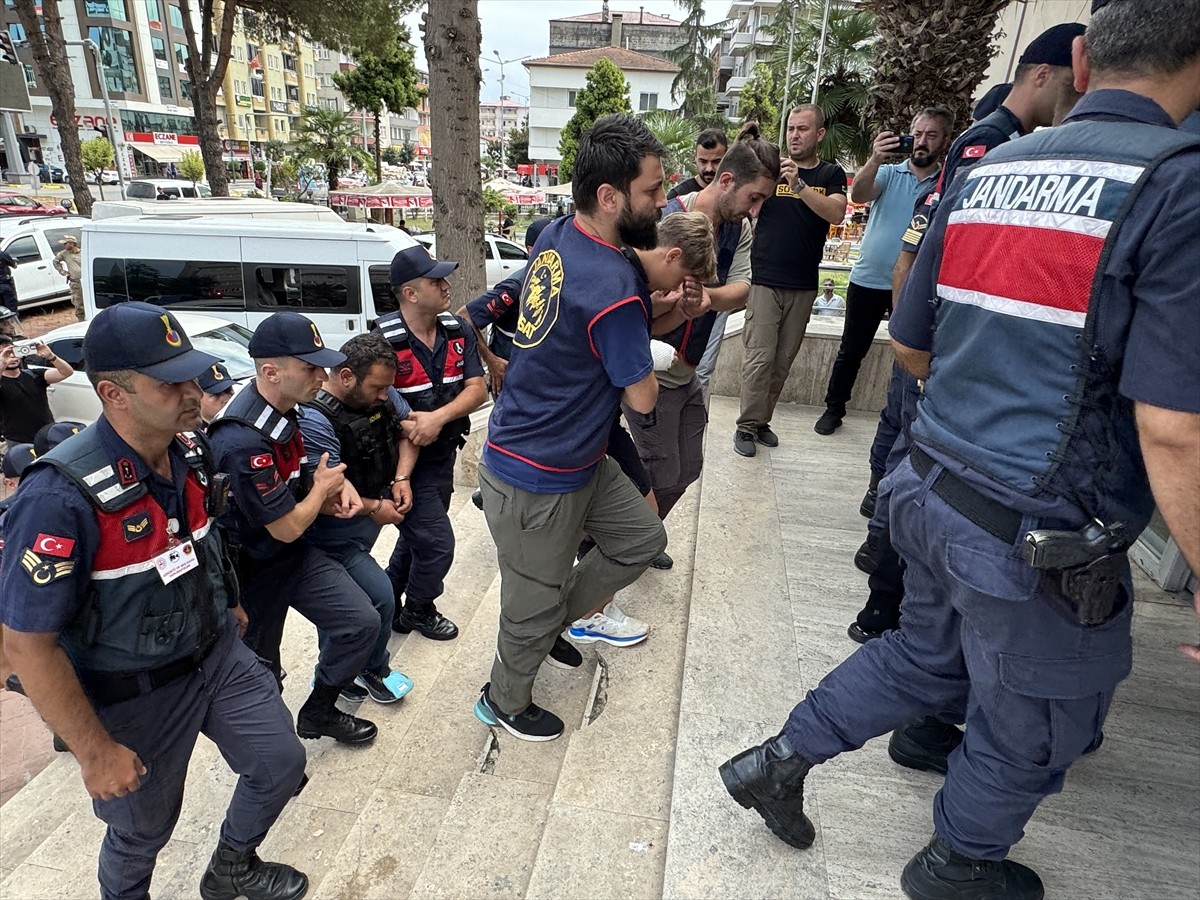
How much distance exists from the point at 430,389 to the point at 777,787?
2.35 metres

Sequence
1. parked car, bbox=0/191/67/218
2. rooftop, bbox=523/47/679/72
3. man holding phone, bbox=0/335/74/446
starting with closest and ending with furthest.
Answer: man holding phone, bbox=0/335/74/446
parked car, bbox=0/191/67/218
rooftop, bbox=523/47/679/72

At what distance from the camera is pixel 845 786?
2.20 metres

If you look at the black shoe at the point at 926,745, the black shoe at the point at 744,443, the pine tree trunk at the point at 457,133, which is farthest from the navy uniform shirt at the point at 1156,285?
the pine tree trunk at the point at 457,133

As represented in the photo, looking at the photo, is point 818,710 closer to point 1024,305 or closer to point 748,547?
point 1024,305

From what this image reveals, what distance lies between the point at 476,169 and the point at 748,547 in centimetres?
413

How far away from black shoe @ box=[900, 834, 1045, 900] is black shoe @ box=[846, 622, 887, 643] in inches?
41.6

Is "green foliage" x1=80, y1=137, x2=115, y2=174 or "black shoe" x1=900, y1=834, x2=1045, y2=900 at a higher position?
"green foliage" x1=80, y1=137, x2=115, y2=174

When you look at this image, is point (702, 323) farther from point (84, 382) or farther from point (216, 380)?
point (84, 382)

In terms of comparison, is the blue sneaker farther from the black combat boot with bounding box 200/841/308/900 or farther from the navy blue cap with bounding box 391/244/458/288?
the navy blue cap with bounding box 391/244/458/288

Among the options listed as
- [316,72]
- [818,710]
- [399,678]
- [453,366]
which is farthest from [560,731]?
[316,72]

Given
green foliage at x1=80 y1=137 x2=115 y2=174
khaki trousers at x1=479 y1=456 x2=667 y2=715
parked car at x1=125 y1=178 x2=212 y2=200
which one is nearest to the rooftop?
green foliage at x1=80 y1=137 x2=115 y2=174

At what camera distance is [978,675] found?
161cm

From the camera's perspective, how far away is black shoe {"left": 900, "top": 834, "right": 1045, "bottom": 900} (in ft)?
5.67

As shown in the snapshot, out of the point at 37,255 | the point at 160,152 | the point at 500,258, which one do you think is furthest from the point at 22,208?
the point at 160,152
